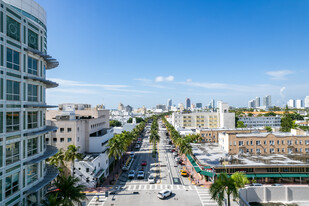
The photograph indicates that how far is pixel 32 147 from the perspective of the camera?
2344 cm

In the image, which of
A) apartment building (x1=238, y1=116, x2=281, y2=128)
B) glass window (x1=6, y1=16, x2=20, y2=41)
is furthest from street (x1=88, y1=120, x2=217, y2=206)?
apartment building (x1=238, y1=116, x2=281, y2=128)

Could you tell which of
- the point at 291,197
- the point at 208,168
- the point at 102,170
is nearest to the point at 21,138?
the point at 102,170

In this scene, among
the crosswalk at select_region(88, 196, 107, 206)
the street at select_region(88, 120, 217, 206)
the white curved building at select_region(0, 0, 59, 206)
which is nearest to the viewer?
the white curved building at select_region(0, 0, 59, 206)

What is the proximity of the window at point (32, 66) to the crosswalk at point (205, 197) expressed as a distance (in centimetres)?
3636

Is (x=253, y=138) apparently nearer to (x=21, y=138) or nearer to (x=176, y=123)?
(x=21, y=138)

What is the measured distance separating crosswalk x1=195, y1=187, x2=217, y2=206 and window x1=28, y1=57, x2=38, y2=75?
3636 centimetres

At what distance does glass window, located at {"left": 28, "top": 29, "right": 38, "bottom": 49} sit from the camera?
22.9 m

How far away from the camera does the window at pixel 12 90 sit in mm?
19609

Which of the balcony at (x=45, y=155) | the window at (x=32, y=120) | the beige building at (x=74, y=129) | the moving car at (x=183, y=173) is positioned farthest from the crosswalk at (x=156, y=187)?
the window at (x=32, y=120)

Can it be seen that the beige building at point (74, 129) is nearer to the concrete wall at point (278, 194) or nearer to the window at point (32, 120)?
the window at point (32, 120)

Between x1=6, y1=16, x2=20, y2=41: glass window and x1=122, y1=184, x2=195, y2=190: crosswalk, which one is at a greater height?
x1=6, y1=16, x2=20, y2=41: glass window

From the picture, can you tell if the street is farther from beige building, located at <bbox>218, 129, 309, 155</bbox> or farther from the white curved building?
beige building, located at <bbox>218, 129, 309, 155</bbox>

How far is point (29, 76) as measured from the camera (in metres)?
22.1

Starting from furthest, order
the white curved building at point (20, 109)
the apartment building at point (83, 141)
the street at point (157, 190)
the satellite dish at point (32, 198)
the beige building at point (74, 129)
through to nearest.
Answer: the beige building at point (74, 129) → the apartment building at point (83, 141) → the street at point (157, 190) → the satellite dish at point (32, 198) → the white curved building at point (20, 109)
